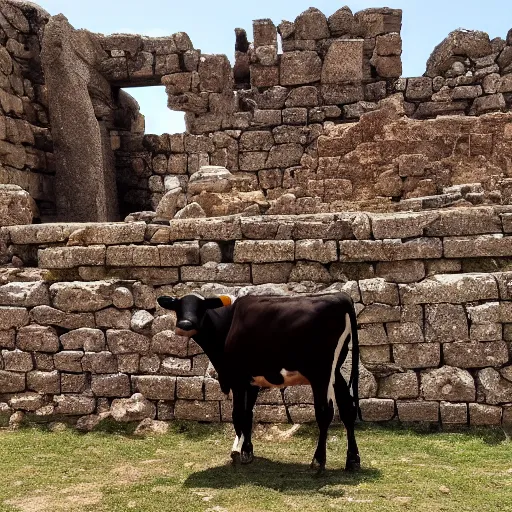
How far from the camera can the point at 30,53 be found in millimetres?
12727

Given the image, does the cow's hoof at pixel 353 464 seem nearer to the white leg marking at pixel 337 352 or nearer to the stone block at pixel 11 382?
the white leg marking at pixel 337 352

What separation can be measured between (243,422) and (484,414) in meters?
2.59

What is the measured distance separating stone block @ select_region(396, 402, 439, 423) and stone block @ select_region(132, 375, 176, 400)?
2.43 meters

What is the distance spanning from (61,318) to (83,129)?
5605 mm

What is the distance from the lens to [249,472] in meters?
5.50

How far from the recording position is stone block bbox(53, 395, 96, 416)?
7.19 metres

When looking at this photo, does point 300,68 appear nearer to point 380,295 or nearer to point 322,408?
point 380,295

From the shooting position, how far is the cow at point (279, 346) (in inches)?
205

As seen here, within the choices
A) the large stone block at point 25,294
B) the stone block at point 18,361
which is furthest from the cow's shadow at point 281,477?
the large stone block at point 25,294

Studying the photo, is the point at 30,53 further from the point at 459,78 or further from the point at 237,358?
the point at 237,358

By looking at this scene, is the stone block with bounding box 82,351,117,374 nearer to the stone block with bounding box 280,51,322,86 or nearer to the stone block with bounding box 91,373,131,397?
the stone block with bounding box 91,373,131,397

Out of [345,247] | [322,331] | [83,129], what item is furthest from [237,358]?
[83,129]

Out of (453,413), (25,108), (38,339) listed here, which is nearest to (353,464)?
(453,413)

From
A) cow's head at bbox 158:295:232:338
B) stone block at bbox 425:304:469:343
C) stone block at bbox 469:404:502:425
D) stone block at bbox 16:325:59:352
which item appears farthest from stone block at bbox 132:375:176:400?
stone block at bbox 469:404:502:425
